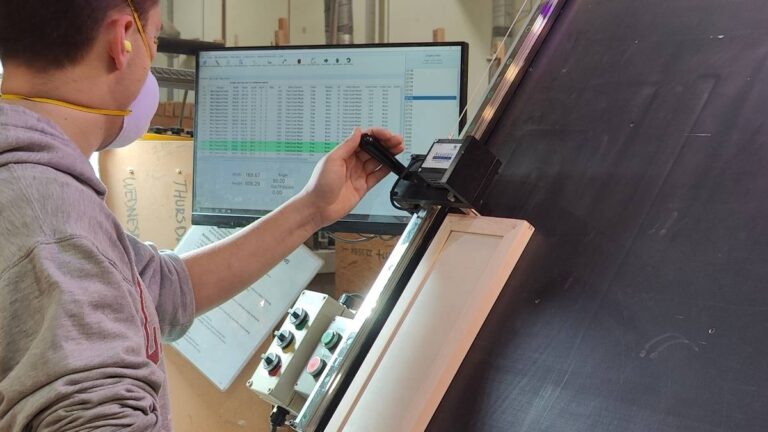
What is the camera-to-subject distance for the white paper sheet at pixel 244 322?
58.2 inches

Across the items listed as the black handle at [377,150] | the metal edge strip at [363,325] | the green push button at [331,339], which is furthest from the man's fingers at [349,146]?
the green push button at [331,339]

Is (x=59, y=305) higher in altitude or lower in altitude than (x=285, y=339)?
higher

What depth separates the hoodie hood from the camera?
62 centimetres

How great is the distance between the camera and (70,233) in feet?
1.97

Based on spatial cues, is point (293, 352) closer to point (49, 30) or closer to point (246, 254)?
point (246, 254)

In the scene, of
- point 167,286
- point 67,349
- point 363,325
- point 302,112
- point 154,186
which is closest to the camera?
point 67,349

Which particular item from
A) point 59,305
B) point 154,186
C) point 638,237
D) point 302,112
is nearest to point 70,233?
point 59,305

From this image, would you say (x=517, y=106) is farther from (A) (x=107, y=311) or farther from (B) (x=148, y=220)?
(B) (x=148, y=220)

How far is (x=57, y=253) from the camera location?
586 mm

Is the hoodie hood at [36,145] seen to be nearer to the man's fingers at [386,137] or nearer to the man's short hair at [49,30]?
the man's short hair at [49,30]

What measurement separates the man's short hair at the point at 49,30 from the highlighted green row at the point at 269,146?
0.78m

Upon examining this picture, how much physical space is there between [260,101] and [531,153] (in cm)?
83

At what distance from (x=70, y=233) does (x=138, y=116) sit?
1.04 feet

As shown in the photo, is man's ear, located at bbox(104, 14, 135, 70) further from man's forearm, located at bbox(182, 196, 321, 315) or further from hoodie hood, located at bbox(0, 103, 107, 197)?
man's forearm, located at bbox(182, 196, 321, 315)
